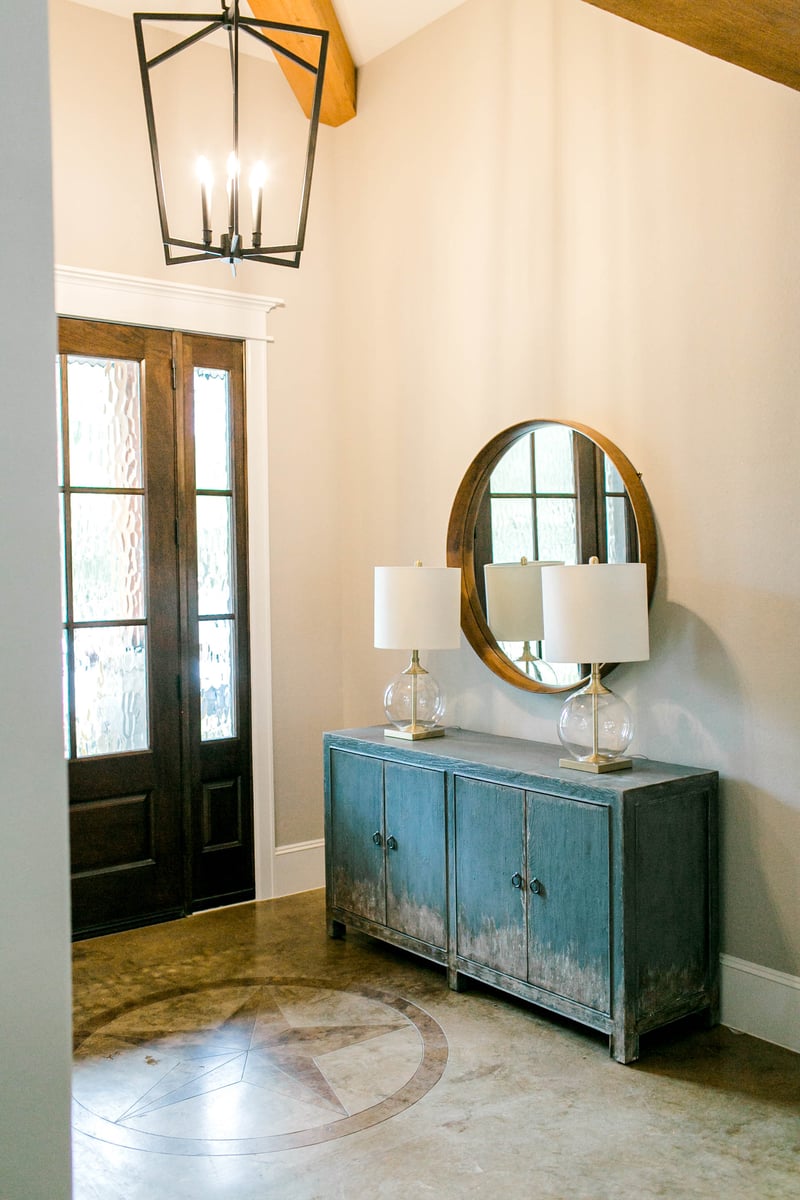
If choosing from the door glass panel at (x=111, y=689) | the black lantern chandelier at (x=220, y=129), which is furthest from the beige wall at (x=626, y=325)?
the door glass panel at (x=111, y=689)

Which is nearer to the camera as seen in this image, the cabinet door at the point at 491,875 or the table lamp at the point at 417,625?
the cabinet door at the point at 491,875

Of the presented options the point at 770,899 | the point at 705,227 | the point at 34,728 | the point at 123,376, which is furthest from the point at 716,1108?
the point at 123,376

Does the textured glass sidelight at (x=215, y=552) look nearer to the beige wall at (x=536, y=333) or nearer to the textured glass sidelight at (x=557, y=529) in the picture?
the beige wall at (x=536, y=333)

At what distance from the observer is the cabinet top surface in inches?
117

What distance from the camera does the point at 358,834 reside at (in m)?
3.82

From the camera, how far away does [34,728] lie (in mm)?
1072

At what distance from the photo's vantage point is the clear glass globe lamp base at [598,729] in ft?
10.2

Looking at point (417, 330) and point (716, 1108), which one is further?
point (417, 330)

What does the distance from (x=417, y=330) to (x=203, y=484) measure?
1084 millimetres

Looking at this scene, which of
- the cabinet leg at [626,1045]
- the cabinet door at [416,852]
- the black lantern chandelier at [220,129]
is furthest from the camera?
the black lantern chandelier at [220,129]

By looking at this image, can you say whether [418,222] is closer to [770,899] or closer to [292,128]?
[292,128]

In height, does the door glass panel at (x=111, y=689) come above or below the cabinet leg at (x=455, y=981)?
above

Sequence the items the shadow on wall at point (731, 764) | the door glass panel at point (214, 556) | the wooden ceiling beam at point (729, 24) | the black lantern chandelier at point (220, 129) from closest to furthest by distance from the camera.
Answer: the wooden ceiling beam at point (729, 24)
the shadow on wall at point (731, 764)
the black lantern chandelier at point (220, 129)
the door glass panel at point (214, 556)

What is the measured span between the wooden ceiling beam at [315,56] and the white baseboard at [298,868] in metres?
3.20
